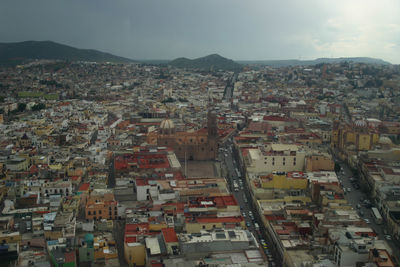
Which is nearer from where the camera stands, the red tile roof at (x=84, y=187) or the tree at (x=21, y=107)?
the red tile roof at (x=84, y=187)

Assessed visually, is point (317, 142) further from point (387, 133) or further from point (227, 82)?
point (227, 82)

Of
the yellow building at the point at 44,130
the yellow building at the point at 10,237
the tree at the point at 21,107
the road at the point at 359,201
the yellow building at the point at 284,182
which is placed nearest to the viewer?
the yellow building at the point at 10,237

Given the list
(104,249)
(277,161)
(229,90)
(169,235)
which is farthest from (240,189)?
(229,90)

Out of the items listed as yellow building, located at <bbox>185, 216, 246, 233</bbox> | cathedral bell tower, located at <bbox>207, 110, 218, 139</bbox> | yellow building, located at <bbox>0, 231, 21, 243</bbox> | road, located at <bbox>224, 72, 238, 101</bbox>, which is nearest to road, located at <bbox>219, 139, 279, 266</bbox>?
yellow building, located at <bbox>185, 216, 246, 233</bbox>

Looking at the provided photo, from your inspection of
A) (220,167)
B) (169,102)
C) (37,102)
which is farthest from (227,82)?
(220,167)

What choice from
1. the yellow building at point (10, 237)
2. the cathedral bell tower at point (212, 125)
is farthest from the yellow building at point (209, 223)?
the cathedral bell tower at point (212, 125)

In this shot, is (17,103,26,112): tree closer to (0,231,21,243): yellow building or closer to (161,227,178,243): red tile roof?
(0,231,21,243): yellow building

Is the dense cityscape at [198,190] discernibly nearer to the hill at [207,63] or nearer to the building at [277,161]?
the building at [277,161]

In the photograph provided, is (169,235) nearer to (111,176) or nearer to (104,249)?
(104,249)
